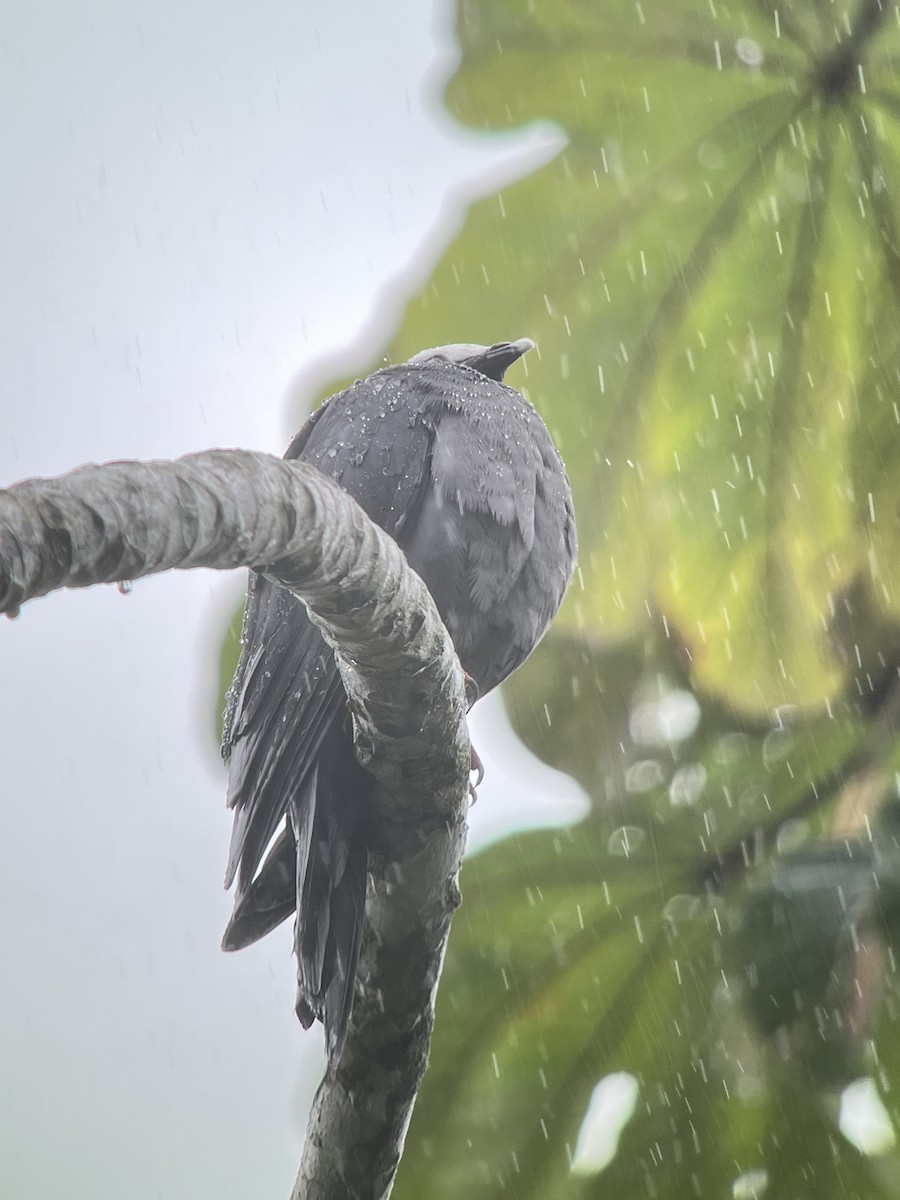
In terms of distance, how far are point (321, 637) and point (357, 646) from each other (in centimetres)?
47

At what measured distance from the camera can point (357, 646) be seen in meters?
1.18

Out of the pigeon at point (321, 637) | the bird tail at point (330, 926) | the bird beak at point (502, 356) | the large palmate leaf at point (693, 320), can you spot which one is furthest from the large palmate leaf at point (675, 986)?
the bird beak at point (502, 356)

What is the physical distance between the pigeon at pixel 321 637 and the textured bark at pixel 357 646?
60 mm

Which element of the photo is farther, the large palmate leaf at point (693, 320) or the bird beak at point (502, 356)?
the bird beak at point (502, 356)

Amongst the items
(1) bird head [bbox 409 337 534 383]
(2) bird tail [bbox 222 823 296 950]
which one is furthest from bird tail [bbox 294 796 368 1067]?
(1) bird head [bbox 409 337 534 383]

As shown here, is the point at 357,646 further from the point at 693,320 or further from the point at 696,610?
the point at 693,320

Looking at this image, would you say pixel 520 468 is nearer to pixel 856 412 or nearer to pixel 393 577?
pixel 856 412

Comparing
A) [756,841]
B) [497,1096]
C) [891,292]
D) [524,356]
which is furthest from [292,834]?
[891,292]

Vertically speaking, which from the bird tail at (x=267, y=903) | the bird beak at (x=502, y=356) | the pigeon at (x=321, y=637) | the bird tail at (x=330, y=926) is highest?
the bird beak at (x=502, y=356)

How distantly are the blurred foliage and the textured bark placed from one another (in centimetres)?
53

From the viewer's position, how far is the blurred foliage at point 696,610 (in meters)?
1.78

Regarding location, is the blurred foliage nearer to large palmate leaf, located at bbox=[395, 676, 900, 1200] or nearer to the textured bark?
large palmate leaf, located at bbox=[395, 676, 900, 1200]

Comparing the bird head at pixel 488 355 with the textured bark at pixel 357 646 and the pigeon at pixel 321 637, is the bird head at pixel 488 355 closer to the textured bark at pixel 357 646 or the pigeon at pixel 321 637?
the pigeon at pixel 321 637

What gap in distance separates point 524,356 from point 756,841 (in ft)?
3.17
